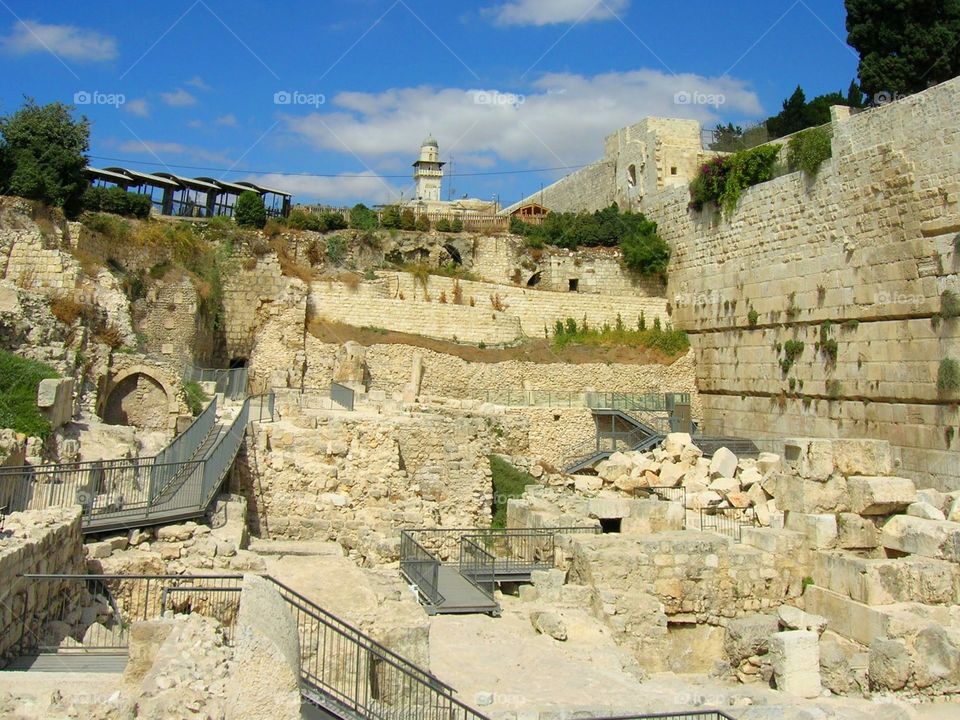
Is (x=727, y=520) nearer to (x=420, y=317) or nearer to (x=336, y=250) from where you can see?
(x=420, y=317)

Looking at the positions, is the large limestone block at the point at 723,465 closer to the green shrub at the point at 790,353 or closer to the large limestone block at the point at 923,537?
the green shrub at the point at 790,353

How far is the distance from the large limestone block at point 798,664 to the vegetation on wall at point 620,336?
1691cm

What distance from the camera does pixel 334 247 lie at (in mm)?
28547

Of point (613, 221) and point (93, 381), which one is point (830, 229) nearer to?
point (613, 221)

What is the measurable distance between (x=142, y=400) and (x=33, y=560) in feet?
33.2

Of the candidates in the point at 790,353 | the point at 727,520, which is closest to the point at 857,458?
the point at 727,520

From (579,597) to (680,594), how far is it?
1388 mm

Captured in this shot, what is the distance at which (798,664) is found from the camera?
9414mm

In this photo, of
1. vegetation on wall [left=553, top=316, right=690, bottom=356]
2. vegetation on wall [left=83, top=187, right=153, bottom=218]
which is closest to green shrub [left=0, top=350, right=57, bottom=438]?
vegetation on wall [left=83, top=187, right=153, bottom=218]

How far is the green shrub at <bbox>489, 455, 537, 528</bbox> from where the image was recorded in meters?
16.3

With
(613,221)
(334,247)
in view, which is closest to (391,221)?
(334,247)

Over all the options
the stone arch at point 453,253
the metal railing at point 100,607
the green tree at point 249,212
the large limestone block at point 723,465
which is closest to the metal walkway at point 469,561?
the metal railing at point 100,607

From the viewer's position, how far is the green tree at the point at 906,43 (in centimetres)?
2464

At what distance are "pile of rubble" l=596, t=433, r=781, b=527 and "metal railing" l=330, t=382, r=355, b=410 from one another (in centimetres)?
574
